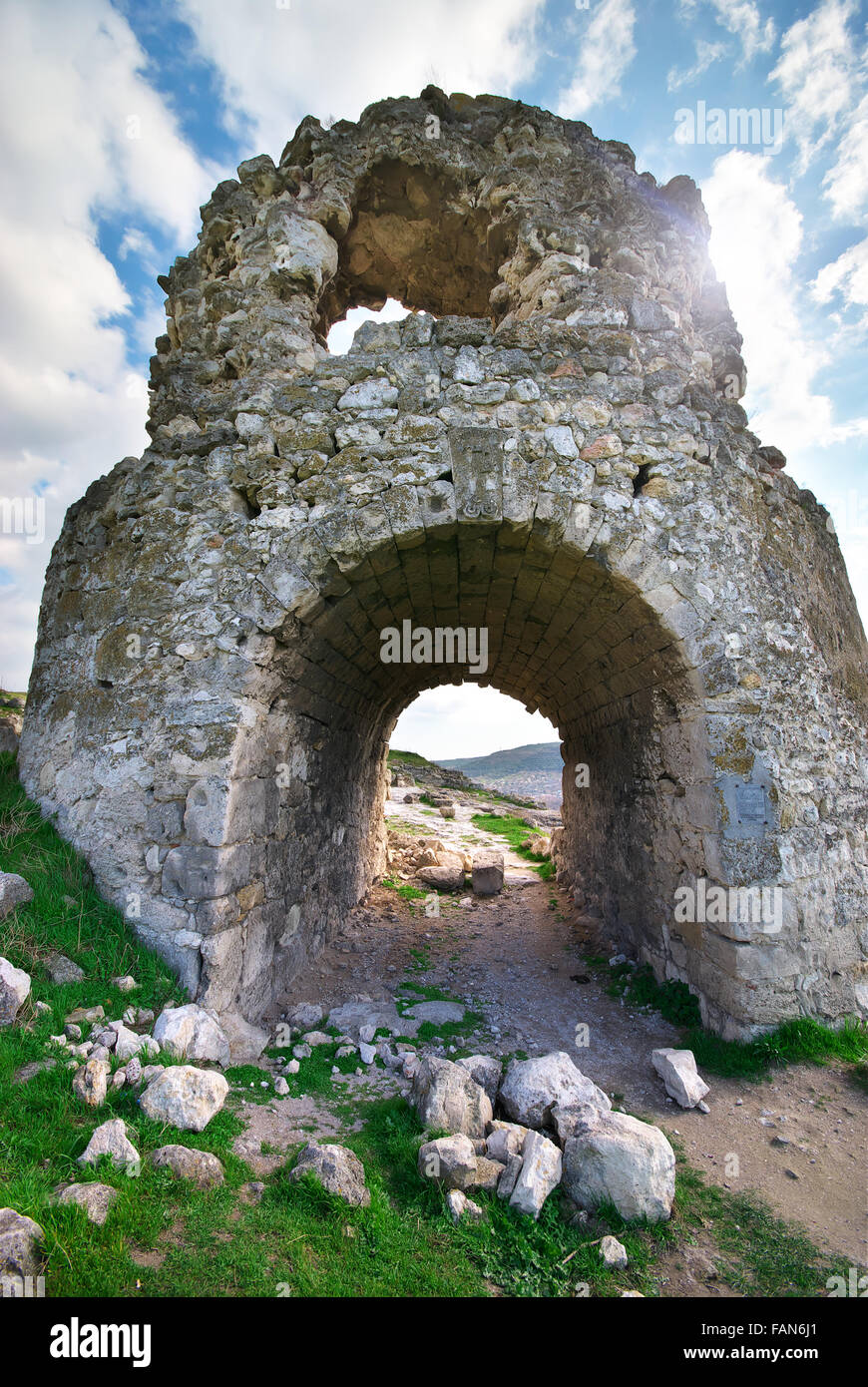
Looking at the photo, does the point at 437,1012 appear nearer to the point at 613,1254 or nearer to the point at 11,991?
the point at 613,1254

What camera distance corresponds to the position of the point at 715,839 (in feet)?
12.9

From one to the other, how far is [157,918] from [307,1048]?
1282 mm

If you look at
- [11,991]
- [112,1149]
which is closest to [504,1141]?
[112,1149]

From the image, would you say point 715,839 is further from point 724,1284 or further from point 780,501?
point 780,501

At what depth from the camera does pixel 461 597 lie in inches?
218

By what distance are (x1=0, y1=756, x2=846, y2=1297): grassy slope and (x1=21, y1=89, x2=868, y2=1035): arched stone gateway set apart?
47.8 inches

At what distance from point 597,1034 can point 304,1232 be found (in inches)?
107

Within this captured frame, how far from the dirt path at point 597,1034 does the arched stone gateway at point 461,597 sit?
1.60 feet

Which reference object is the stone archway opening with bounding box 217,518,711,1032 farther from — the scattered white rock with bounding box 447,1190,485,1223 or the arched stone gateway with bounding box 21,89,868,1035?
the scattered white rock with bounding box 447,1190,485,1223

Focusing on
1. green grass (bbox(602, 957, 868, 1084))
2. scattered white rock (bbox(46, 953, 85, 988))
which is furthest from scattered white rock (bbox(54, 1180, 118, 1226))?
green grass (bbox(602, 957, 868, 1084))

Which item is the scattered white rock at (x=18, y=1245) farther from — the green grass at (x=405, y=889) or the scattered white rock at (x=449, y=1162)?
the green grass at (x=405, y=889)

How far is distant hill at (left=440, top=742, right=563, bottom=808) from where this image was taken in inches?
946

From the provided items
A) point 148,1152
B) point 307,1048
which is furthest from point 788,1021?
point 148,1152

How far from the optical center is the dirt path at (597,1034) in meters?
2.72
